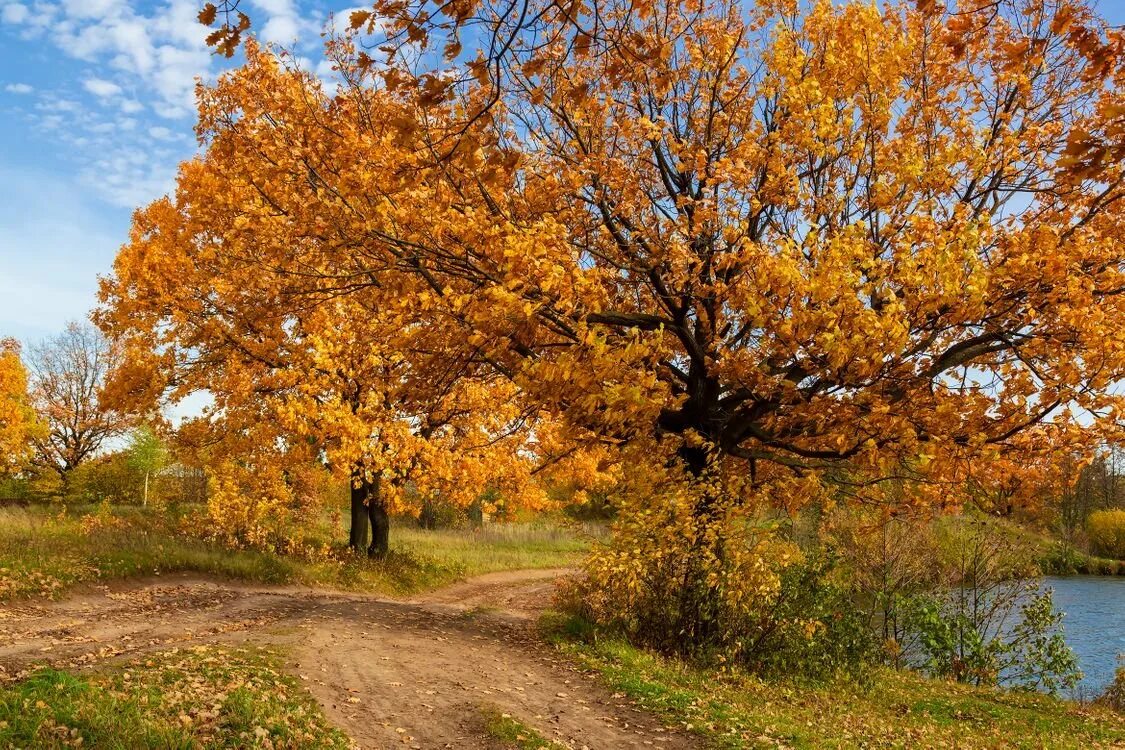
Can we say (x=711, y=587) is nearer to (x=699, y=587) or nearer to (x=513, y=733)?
(x=699, y=587)

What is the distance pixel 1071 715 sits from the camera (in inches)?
439

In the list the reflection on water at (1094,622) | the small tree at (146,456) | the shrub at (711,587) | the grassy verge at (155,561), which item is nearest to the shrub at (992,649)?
the reflection on water at (1094,622)

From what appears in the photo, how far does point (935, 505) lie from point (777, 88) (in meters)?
7.04

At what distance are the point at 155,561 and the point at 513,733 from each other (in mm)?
11220

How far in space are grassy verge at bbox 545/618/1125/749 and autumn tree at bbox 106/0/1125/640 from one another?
137cm

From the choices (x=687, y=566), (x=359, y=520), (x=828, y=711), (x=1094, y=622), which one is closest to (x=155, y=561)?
(x=359, y=520)

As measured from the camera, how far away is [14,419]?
26.7 m

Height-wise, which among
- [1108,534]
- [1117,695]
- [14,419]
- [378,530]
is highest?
[14,419]

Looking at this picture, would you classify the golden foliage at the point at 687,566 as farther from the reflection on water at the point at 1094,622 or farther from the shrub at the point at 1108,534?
the shrub at the point at 1108,534

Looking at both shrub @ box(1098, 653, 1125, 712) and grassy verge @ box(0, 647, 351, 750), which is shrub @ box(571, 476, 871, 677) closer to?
grassy verge @ box(0, 647, 351, 750)

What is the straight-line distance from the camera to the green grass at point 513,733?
240 inches

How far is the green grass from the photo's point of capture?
6102mm

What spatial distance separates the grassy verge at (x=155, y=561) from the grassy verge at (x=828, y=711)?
2.41 meters

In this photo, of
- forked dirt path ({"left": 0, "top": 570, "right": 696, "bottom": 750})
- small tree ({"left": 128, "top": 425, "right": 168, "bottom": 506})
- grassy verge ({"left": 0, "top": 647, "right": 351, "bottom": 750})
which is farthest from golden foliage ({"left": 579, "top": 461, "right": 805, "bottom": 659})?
small tree ({"left": 128, "top": 425, "right": 168, "bottom": 506})
